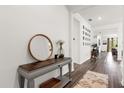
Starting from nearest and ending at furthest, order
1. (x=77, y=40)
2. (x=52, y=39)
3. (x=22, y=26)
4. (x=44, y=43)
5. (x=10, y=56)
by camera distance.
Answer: (x=10, y=56) < (x=22, y=26) < (x=44, y=43) < (x=52, y=39) < (x=77, y=40)

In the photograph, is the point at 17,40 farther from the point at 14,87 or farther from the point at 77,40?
the point at 77,40

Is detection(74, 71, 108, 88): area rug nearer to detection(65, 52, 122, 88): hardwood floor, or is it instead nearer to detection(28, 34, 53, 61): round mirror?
detection(65, 52, 122, 88): hardwood floor

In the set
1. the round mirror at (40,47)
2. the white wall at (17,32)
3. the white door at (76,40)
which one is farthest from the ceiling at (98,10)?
the round mirror at (40,47)

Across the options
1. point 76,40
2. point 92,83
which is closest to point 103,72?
point 92,83

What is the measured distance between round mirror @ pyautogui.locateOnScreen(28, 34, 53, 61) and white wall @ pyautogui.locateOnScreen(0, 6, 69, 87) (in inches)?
3.7

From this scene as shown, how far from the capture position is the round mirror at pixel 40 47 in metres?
2.02

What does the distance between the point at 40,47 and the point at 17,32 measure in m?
0.65

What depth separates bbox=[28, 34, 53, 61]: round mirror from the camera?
2016 millimetres

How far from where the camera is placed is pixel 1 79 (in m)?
1.52

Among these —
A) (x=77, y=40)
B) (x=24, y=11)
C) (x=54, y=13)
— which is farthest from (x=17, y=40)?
A: (x=77, y=40)

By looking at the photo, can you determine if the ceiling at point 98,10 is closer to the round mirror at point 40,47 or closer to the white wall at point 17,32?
the white wall at point 17,32

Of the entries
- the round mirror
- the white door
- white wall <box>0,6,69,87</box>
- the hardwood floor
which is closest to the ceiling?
the white door

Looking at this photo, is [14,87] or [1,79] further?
[14,87]

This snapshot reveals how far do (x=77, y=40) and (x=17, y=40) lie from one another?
340 centimetres
